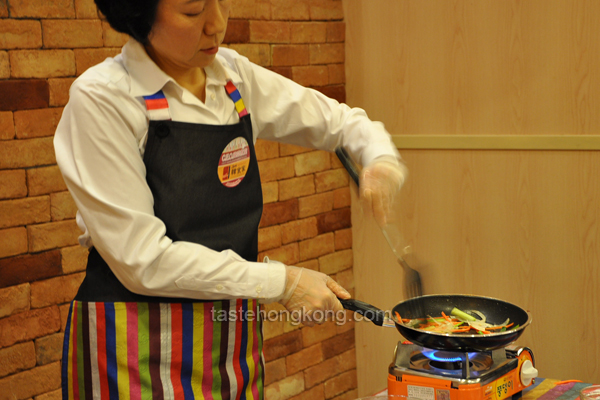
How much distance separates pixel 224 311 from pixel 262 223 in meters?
1.24

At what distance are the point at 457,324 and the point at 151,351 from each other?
80 centimetres

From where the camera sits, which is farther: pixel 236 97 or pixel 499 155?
pixel 499 155

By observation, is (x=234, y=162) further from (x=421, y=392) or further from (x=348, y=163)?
(x=421, y=392)

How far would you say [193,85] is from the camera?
1483mm

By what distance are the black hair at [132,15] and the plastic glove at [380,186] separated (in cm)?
58

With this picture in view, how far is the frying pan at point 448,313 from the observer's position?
5.07ft

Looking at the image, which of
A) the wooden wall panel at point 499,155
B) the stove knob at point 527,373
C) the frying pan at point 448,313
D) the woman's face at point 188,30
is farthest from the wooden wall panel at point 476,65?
the woman's face at point 188,30

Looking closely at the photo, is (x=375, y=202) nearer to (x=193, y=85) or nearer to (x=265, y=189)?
(x=193, y=85)

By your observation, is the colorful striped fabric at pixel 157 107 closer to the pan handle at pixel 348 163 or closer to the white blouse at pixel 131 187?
the white blouse at pixel 131 187

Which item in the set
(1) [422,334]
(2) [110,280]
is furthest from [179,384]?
(1) [422,334]

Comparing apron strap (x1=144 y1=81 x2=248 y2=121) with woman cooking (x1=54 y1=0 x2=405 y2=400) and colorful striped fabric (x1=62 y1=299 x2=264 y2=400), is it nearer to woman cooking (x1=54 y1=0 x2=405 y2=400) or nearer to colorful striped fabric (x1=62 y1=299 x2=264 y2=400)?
A: woman cooking (x1=54 y1=0 x2=405 y2=400)

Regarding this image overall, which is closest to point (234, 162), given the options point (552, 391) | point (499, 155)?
point (552, 391)

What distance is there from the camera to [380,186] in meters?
1.54

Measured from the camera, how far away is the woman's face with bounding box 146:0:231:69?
131 centimetres
